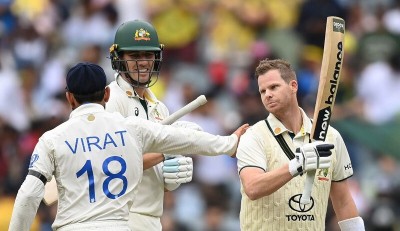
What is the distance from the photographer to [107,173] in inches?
275

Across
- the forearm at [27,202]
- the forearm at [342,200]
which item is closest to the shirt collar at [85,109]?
the forearm at [27,202]

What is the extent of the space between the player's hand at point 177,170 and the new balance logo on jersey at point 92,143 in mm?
1017

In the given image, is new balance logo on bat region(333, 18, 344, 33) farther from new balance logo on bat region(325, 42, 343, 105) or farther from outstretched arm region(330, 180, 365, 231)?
outstretched arm region(330, 180, 365, 231)

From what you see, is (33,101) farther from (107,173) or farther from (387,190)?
(107,173)

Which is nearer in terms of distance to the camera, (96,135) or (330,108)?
(96,135)

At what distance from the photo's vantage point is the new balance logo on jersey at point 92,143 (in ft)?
22.9

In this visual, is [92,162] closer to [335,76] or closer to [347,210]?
[335,76]

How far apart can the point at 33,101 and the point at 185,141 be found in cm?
722

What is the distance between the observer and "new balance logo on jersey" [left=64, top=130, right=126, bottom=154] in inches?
274

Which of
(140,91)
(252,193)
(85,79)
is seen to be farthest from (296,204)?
(85,79)

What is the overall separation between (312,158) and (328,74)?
28.6 inches

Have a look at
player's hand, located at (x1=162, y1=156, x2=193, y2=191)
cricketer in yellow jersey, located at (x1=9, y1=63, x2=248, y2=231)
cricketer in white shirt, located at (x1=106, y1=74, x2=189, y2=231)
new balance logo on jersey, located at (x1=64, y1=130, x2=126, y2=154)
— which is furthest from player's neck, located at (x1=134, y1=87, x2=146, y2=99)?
new balance logo on jersey, located at (x1=64, y1=130, x2=126, y2=154)

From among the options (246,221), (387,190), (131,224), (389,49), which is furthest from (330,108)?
(389,49)

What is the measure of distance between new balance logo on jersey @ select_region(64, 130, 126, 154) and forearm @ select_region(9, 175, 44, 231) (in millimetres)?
281
